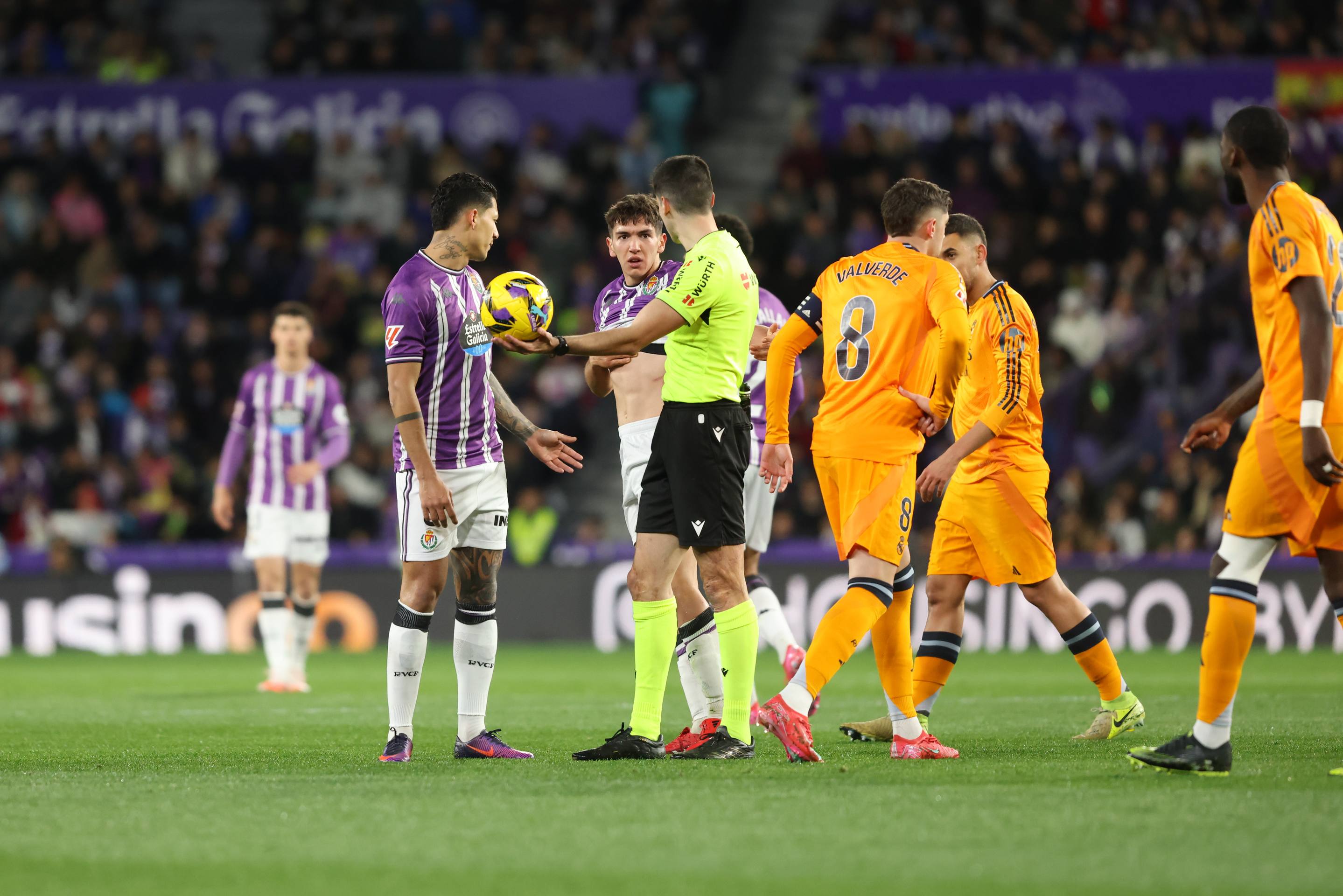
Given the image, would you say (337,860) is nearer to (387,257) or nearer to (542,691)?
(542,691)

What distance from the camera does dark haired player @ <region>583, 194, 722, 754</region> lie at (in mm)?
7629

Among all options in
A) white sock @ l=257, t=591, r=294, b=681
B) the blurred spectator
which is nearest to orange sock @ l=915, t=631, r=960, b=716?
white sock @ l=257, t=591, r=294, b=681

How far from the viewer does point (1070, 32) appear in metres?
21.5

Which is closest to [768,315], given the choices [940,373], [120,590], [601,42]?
[940,373]

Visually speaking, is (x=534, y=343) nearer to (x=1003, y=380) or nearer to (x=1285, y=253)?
(x=1003, y=380)

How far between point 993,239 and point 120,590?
1059 cm

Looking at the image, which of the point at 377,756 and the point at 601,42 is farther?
the point at 601,42

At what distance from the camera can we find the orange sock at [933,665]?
25.3 feet

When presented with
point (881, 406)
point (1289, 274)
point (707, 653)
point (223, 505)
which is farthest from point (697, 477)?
point (223, 505)

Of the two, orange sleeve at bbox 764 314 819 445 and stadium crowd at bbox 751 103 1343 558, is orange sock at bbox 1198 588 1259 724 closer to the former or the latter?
orange sleeve at bbox 764 314 819 445

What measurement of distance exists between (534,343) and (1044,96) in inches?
597

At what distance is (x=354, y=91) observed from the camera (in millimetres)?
21453

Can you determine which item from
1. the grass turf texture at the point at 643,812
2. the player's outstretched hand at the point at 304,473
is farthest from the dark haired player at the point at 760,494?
the player's outstretched hand at the point at 304,473

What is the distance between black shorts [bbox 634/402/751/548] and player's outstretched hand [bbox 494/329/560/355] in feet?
2.25
